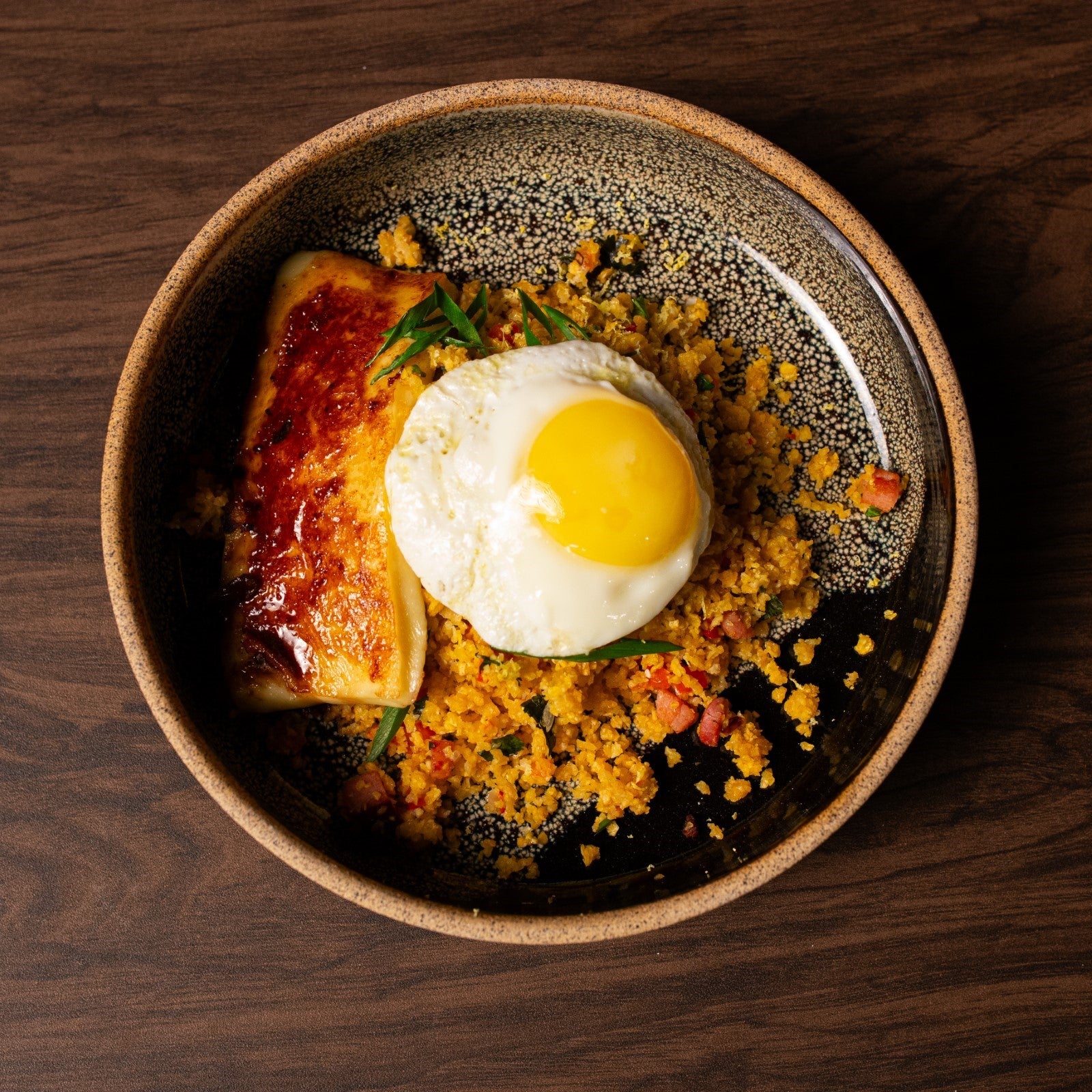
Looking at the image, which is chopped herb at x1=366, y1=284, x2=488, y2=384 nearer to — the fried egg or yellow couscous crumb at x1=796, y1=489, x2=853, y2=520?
the fried egg

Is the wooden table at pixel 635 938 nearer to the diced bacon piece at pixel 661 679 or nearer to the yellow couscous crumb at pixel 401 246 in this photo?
the yellow couscous crumb at pixel 401 246

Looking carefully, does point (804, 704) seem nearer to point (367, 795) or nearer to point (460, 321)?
point (367, 795)

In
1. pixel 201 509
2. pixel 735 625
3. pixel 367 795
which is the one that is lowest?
pixel 367 795

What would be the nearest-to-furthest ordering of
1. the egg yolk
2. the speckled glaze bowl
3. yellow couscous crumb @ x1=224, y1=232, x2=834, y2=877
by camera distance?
the egg yolk < the speckled glaze bowl < yellow couscous crumb @ x1=224, y1=232, x2=834, y2=877

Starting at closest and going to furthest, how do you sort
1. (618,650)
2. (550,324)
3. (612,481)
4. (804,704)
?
1. (612,481)
2. (618,650)
3. (550,324)
4. (804,704)

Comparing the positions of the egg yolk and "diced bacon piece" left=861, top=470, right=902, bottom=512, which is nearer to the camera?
the egg yolk

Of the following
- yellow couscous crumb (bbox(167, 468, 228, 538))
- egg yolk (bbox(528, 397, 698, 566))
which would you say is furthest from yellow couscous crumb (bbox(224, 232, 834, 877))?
yellow couscous crumb (bbox(167, 468, 228, 538))

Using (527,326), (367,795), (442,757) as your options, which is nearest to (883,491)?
(527,326)

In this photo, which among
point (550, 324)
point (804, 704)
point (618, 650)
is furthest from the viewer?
point (804, 704)
